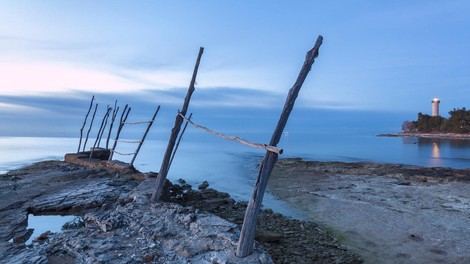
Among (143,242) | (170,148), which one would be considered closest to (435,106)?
(170,148)

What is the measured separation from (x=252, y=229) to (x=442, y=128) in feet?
257

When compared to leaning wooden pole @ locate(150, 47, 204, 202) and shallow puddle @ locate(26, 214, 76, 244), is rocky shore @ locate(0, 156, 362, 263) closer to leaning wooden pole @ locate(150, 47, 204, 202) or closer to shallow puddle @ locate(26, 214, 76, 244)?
shallow puddle @ locate(26, 214, 76, 244)

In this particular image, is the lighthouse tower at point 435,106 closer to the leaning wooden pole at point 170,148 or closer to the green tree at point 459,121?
the green tree at point 459,121

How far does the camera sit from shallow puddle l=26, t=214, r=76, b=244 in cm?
670

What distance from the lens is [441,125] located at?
70500 millimetres

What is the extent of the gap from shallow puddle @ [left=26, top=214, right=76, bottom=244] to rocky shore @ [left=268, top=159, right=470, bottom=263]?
616 centimetres

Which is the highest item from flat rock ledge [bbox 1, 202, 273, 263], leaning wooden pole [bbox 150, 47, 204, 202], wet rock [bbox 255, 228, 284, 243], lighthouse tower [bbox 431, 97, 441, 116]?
lighthouse tower [bbox 431, 97, 441, 116]

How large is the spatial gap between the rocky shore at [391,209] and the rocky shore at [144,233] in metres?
0.86

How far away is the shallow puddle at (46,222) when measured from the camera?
22.0 ft

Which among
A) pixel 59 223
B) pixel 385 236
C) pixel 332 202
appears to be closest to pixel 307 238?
pixel 385 236

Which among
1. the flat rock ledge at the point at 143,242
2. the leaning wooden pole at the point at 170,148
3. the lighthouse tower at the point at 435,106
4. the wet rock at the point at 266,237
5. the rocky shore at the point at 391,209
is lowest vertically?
the rocky shore at the point at 391,209

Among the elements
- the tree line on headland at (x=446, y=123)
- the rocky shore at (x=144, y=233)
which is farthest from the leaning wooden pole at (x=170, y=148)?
the tree line on headland at (x=446, y=123)

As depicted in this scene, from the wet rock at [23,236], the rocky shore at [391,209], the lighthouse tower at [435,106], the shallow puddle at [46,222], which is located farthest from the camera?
the lighthouse tower at [435,106]

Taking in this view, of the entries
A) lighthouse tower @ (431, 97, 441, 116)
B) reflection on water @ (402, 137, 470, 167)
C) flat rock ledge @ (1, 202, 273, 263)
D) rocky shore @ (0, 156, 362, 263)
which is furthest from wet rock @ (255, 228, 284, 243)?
lighthouse tower @ (431, 97, 441, 116)
